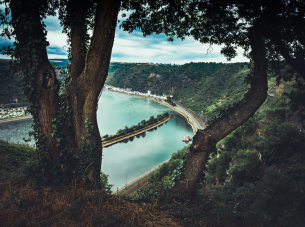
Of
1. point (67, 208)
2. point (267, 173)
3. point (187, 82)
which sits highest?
point (187, 82)

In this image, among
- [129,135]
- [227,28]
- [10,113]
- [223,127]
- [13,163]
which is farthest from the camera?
[10,113]

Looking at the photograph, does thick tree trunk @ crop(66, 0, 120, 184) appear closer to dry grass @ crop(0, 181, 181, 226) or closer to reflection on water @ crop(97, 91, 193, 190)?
dry grass @ crop(0, 181, 181, 226)

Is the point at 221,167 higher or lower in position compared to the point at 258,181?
lower

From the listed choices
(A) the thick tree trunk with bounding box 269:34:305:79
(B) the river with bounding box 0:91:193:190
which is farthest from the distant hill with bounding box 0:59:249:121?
(A) the thick tree trunk with bounding box 269:34:305:79

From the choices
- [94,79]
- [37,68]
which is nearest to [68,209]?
[94,79]

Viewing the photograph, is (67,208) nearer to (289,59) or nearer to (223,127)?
(223,127)

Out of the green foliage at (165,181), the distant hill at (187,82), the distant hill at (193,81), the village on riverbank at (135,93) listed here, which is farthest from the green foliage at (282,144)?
the village on riverbank at (135,93)
